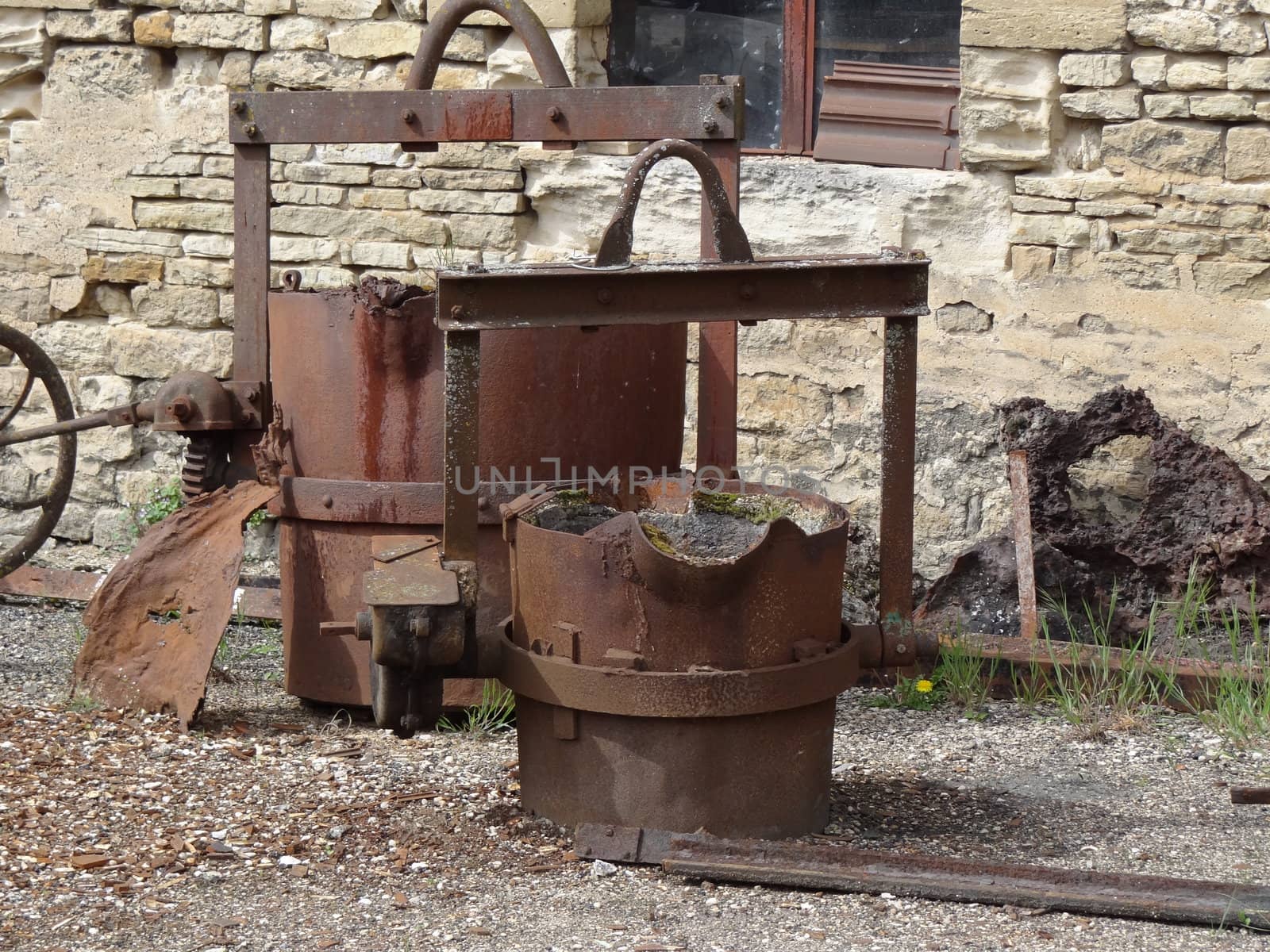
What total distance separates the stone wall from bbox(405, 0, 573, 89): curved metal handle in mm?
1237

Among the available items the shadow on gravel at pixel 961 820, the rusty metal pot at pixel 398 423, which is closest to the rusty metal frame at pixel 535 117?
the rusty metal pot at pixel 398 423

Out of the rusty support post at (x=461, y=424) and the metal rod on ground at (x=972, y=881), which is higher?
the rusty support post at (x=461, y=424)

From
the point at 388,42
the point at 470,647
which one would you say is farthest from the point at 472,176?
the point at 470,647

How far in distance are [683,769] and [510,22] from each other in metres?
1.92

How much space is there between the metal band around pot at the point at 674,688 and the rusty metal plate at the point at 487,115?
56.5 inches

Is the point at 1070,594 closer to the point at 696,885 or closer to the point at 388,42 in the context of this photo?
the point at 696,885

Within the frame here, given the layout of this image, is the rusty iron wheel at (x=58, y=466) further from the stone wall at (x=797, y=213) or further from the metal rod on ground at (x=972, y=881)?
the metal rod on ground at (x=972, y=881)

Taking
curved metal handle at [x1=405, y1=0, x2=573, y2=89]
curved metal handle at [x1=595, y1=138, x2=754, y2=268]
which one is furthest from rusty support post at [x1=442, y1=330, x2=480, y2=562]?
curved metal handle at [x1=405, y1=0, x2=573, y2=89]

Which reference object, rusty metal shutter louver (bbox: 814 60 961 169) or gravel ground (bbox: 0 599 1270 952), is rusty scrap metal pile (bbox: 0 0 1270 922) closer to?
gravel ground (bbox: 0 599 1270 952)

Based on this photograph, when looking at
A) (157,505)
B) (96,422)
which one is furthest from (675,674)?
(157,505)

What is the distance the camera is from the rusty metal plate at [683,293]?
103 inches

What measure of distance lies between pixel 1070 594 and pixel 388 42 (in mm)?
2795

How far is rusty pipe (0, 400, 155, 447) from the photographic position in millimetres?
3902

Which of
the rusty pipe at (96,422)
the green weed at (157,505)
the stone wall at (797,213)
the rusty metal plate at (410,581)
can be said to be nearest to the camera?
the rusty metal plate at (410,581)
